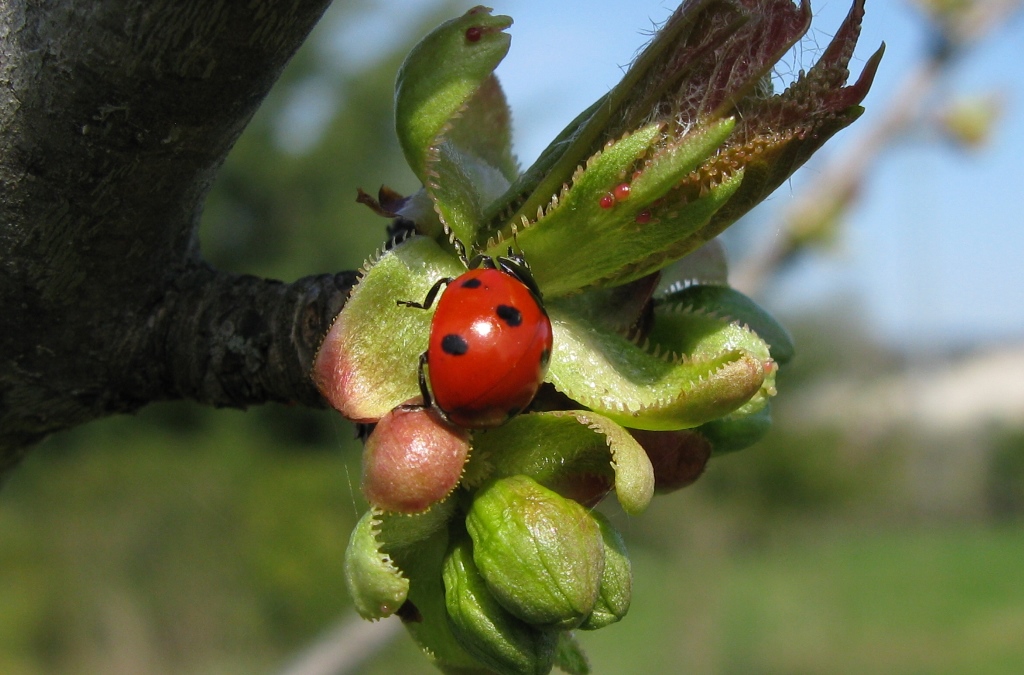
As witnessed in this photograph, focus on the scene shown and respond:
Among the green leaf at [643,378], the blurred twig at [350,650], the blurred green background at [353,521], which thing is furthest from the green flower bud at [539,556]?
the blurred green background at [353,521]

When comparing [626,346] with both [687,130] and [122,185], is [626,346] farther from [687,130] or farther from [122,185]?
[122,185]

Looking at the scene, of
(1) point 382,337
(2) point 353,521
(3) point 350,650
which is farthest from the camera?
(2) point 353,521

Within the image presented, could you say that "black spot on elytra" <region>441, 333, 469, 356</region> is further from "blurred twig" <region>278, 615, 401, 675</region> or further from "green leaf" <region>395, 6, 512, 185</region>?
"blurred twig" <region>278, 615, 401, 675</region>

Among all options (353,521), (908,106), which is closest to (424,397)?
(908,106)

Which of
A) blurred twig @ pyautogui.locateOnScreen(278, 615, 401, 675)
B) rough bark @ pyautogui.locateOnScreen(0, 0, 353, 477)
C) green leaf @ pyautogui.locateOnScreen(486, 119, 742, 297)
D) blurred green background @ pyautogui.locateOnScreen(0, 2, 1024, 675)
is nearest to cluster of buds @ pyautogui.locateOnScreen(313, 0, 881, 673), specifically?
green leaf @ pyautogui.locateOnScreen(486, 119, 742, 297)

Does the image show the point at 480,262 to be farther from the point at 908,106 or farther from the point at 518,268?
the point at 908,106

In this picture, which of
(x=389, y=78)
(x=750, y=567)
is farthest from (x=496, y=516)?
(x=750, y=567)
